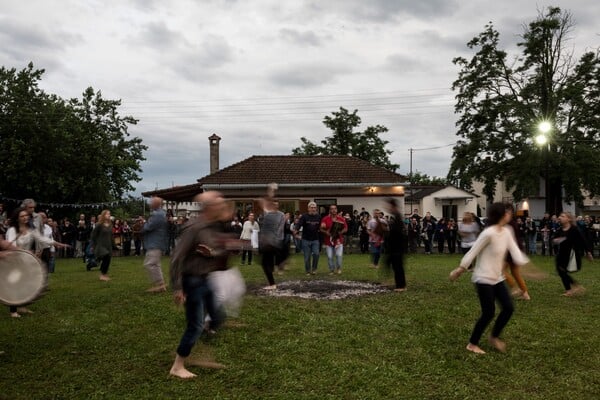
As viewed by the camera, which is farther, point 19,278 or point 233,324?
point 233,324

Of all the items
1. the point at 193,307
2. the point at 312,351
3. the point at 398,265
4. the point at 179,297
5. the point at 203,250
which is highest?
the point at 203,250

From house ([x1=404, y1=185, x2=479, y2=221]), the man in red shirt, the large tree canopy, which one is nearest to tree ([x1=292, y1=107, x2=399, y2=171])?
house ([x1=404, y1=185, x2=479, y2=221])

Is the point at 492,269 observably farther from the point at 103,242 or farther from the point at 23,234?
the point at 103,242

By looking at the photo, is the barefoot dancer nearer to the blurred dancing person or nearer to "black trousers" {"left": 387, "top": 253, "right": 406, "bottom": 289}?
the blurred dancing person

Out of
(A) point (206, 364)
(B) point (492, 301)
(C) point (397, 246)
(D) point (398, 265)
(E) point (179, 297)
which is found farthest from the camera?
(D) point (398, 265)

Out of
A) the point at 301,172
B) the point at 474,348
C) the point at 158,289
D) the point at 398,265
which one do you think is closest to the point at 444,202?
the point at 301,172

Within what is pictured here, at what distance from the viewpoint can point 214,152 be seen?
117 feet

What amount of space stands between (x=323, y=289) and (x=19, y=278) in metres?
5.97

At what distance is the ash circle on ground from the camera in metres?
9.51

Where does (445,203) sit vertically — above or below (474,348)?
above

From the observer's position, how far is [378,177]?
28.6 m

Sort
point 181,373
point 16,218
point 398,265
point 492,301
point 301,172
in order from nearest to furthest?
point 181,373
point 492,301
point 16,218
point 398,265
point 301,172

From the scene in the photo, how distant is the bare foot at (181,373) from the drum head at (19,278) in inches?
77.8

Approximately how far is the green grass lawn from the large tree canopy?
24.6 m
